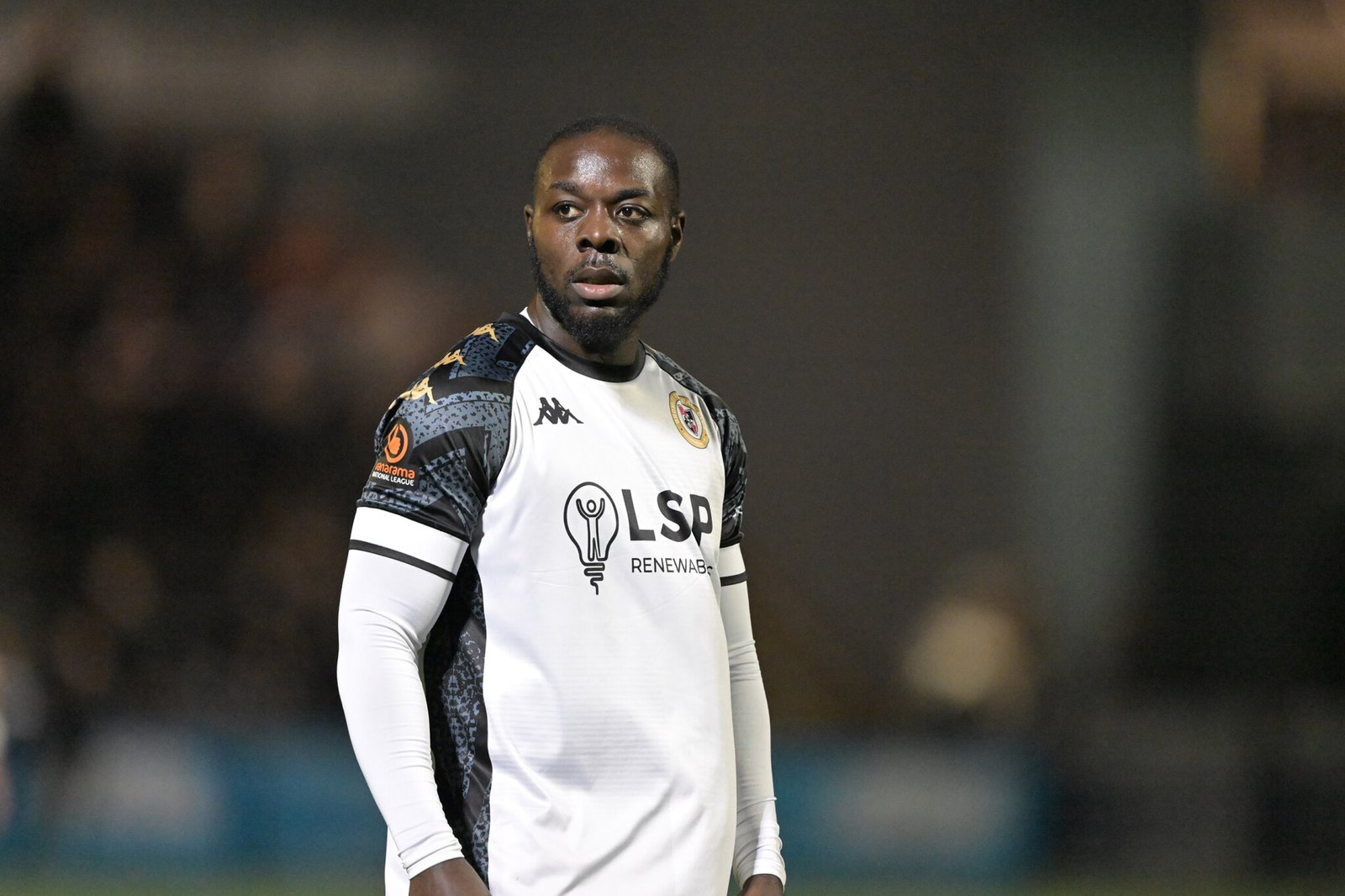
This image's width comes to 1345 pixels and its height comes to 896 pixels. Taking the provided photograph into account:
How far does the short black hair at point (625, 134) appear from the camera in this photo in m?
1.91

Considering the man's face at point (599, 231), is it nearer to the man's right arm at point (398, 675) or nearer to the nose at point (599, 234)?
the nose at point (599, 234)

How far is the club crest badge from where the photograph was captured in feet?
6.61

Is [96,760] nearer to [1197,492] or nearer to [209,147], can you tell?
[209,147]

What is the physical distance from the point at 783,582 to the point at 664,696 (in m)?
5.59

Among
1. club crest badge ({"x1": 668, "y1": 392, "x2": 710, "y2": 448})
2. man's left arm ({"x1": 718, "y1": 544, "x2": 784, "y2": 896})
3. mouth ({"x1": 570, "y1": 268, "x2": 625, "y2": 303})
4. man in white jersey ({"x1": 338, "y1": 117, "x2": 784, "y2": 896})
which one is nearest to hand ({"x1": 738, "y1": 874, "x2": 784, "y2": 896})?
man's left arm ({"x1": 718, "y1": 544, "x2": 784, "y2": 896})

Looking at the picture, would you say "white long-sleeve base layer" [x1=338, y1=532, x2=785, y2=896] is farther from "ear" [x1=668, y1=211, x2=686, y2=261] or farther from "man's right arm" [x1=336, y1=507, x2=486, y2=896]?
"ear" [x1=668, y1=211, x2=686, y2=261]

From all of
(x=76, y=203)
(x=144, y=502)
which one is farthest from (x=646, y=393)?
(x=76, y=203)

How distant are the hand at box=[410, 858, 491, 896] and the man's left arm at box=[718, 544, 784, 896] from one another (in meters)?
0.47

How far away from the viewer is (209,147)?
22.8ft

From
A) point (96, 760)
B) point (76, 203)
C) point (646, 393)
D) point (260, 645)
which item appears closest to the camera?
point (646, 393)

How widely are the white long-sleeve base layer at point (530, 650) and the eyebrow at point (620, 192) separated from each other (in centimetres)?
21

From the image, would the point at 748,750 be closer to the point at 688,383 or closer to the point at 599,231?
the point at 688,383

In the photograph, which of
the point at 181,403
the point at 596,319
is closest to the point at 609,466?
the point at 596,319

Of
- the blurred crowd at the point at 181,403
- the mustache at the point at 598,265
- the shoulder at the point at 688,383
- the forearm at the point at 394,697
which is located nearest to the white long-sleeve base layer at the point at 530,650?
the forearm at the point at 394,697
